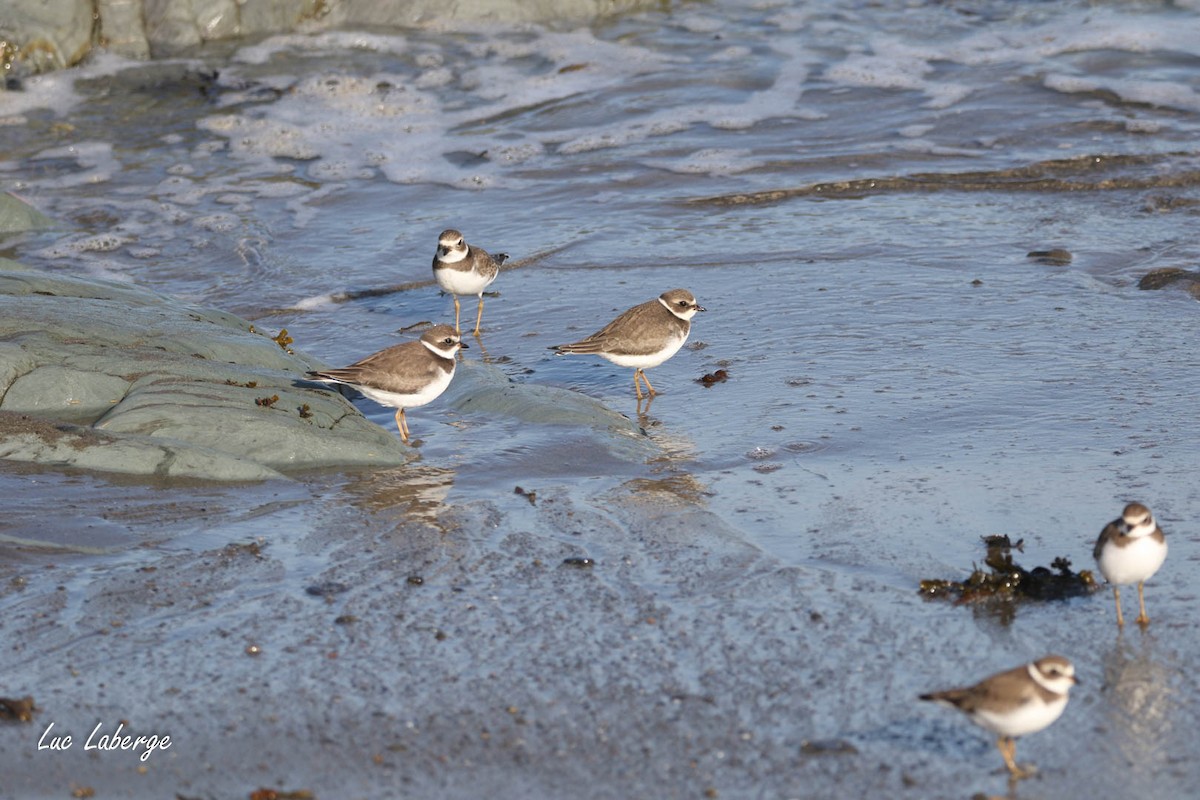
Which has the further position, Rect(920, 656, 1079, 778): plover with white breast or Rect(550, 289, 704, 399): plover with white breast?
Rect(550, 289, 704, 399): plover with white breast

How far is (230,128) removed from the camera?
55.5 ft

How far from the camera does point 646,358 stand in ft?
29.0

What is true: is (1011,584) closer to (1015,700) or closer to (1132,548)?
(1132,548)

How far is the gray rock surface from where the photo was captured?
18.3 m

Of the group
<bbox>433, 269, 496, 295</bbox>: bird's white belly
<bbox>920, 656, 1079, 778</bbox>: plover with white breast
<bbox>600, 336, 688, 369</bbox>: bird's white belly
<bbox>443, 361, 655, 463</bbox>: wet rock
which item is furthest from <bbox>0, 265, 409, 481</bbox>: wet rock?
<bbox>920, 656, 1079, 778</bbox>: plover with white breast

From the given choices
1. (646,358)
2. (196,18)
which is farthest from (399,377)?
(196,18)

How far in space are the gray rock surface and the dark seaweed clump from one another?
643 inches

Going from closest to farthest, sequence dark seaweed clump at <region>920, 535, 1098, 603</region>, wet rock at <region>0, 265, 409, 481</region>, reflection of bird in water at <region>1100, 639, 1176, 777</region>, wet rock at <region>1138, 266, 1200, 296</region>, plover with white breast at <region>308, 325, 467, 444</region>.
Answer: reflection of bird in water at <region>1100, 639, 1176, 777</region>
dark seaweed clump at <region>920, 535, 1098, 603</region>
wet rock at <region>0, 265, 409, 481</region>
plover with white breast at <region>308, 325, 467, 444</region>
wet rock at <region>1138, 266, 1200, 296</region>

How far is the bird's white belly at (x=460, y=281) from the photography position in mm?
10305

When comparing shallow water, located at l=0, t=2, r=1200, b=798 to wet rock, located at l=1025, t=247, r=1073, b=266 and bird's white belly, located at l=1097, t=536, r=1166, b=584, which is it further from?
bird's white belly, located at l=1097, t=536, r=1166, b=584

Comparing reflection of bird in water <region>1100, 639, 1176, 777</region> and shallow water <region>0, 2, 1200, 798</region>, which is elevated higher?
reflection of bird in water <region>1100, 639, 1176, 777</region>

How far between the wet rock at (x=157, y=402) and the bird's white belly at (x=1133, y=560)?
12.9 ft

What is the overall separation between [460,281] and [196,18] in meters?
11.0

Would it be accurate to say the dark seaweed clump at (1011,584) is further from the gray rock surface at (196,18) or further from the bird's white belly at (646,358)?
the gray rock surface at (196,18)
